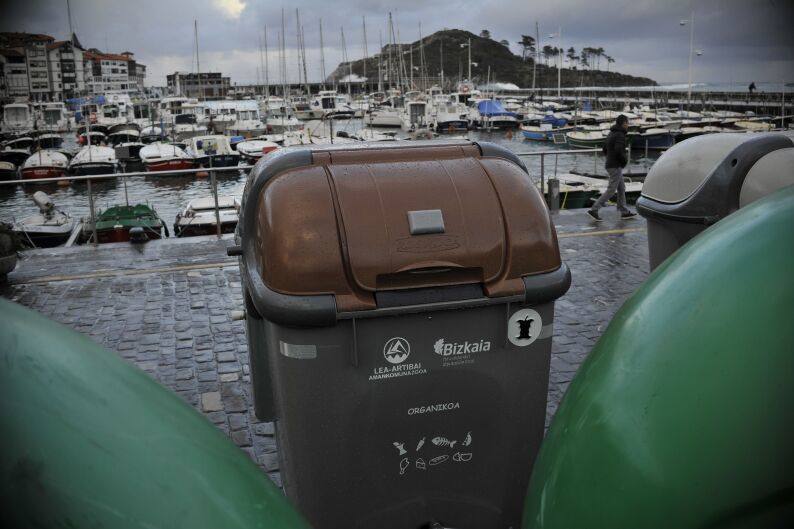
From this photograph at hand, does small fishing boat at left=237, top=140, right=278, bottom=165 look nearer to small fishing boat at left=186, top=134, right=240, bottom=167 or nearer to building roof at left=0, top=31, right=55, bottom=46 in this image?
small fishing boat at left=186, top=134, right=240, bottom=167

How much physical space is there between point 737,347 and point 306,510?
114 inches

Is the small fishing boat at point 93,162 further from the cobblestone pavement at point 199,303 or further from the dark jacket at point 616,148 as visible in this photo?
the dark jacket at point 616,148

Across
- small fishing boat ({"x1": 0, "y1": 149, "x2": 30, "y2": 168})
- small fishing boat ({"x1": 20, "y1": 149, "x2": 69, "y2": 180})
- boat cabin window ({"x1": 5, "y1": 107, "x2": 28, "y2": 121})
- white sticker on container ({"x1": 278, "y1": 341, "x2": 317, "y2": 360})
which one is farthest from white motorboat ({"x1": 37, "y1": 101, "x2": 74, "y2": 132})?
white sticker on container ({"x1": 278, "y1": 341, "x2": 317, "y2": 360})

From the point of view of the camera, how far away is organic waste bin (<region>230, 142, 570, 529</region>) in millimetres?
3586

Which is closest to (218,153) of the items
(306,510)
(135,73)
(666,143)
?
(666,143)

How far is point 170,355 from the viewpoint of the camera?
770 centimetres

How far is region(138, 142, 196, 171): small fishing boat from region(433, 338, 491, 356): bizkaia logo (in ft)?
137

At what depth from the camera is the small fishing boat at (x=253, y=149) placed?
1850 inches

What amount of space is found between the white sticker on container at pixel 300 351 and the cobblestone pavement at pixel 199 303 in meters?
2.08

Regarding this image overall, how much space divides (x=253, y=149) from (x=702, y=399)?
157 ft

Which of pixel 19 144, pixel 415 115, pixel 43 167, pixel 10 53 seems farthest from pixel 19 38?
pixel 415 115

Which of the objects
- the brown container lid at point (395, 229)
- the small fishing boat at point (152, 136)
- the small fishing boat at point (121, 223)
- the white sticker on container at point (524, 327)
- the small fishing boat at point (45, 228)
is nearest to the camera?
the brown container lid at point (395, 229)

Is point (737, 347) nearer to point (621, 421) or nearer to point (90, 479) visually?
point (621, 421)

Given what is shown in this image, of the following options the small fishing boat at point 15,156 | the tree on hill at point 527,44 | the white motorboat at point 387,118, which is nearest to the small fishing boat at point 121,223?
the small fishing boat at point 15,156
